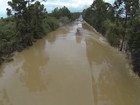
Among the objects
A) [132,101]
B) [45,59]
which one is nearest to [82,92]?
[132,101]

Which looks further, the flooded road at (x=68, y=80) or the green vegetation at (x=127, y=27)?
the green vegetation at (x=127, y=27)

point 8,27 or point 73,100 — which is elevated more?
point 8,27

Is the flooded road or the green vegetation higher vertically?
the green vegetation

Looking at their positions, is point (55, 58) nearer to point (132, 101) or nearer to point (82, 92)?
point (82, 92)

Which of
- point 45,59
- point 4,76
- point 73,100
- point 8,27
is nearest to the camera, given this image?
point 73,100

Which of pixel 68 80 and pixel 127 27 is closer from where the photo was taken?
pixel 68 80

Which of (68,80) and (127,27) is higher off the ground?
(127,27)

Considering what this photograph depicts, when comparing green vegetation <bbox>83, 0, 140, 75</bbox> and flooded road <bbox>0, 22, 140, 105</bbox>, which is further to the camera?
green vegetation <bbox>83, 0, 140, 75</bbox>

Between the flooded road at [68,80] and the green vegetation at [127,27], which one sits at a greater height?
the green vegetation at [127,27]
